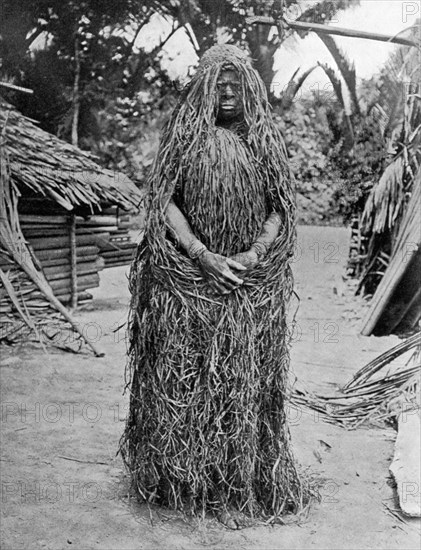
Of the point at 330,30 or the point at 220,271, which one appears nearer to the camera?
the point at 220,271

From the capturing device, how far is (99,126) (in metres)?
1.83

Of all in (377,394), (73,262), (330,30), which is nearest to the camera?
(330,30)

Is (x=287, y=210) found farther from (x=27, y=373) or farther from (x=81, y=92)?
(x=27, y=373)

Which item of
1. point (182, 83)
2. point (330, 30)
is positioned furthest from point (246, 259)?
point (330, 30)

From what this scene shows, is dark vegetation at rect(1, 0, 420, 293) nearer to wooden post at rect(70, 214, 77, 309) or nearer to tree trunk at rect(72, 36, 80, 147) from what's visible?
tree trunk at rect(72, 36, 80, 147)

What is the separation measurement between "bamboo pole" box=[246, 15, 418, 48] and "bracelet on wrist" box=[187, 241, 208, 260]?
0.67m

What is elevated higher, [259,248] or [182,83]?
[182,83]

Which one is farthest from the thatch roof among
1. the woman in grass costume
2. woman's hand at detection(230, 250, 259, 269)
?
woman's hand at detection(230, 250, 259, 269)

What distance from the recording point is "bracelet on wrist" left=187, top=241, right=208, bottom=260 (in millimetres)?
1418

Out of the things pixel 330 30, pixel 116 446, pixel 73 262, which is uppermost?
pixel 330 30

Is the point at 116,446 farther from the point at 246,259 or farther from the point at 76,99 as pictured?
the point at 76,99

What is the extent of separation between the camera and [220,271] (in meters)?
1.41

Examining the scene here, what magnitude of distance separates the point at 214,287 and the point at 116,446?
2.30 feet

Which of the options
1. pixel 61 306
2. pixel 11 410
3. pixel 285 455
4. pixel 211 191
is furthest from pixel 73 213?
pixel 285 455
